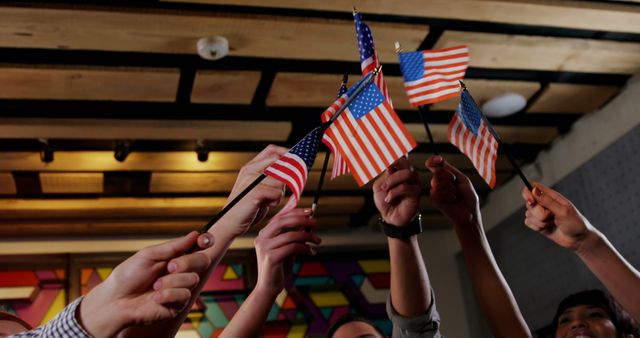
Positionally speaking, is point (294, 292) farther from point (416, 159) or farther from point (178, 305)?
point (178, 305)

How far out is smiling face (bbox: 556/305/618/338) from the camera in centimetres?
247

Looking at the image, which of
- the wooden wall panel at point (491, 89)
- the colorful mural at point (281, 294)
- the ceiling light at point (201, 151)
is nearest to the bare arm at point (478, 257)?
the wooden wall panel at point (491, 89)

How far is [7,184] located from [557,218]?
3.57 m

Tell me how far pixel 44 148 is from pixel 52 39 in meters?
1.08

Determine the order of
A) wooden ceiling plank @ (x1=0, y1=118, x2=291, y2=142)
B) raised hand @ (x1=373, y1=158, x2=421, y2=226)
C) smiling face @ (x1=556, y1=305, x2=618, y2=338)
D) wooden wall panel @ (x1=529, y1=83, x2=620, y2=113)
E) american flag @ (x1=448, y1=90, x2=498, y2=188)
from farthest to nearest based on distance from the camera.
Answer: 1. wooden wall panel @ (x1=529, y1=83, x2=620, y2=113)
2. wooden ceiling plank @ (x1=0, y1=118, x2=291, y2=142)
3. smiling face @ (x1=556, y1=305, x2=618, y2=338)
4. american flag @ (x1=448, y1=90, x2=498, y2=188)
5. raised hand @ (x1=373, y1=158, x2=421, y2=226)

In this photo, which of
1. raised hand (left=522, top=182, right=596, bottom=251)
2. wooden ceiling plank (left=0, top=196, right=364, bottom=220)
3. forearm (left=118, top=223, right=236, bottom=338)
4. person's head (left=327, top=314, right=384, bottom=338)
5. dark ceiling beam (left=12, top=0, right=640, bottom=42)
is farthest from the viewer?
wooden ceiling plank (left=0, top=196, right=364, bottom=220)

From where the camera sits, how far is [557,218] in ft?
5.08

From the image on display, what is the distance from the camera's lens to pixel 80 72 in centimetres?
319

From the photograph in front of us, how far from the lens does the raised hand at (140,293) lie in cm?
92

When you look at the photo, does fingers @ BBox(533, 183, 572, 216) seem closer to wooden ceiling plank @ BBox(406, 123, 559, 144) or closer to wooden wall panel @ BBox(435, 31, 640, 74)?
wooden wall panel @ BBox(435, 31, 640, 74)

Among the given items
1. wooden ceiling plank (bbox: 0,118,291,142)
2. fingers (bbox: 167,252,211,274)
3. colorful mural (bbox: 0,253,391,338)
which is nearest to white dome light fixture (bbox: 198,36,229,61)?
wooden ceiling plank (bbox: 0,118,291,142)

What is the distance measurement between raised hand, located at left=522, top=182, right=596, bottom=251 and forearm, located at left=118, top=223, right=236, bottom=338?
2.19 ft

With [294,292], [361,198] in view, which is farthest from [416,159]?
[294,292]

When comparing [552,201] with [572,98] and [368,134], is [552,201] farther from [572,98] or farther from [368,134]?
[572,98]
